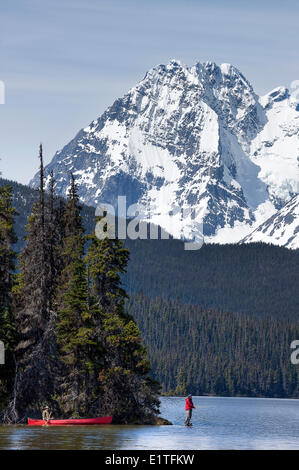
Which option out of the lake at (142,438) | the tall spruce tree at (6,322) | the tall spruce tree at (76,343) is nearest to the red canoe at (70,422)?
the lake at (142,438)

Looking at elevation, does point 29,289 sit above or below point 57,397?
above

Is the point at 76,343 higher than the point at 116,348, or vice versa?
the point at 76,343

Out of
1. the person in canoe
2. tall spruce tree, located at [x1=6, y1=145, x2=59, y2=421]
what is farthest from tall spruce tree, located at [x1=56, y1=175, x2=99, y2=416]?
the person in canoe

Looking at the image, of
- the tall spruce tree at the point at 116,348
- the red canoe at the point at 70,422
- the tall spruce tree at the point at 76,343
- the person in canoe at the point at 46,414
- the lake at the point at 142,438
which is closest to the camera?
the lake at the point at 142,438

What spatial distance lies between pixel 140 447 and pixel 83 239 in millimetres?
35315

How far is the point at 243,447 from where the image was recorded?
2726 inches

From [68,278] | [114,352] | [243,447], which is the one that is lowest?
[243,447]

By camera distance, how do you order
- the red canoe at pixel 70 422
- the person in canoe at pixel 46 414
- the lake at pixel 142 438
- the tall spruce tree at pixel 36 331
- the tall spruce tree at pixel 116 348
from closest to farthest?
the lake at pixel 142 438, the person in canoe at pixel 46 414, the red canoe at pixel 70 422, the tall spruce tree at pixel 36 331, the tall spruce tree at pixel 116 348

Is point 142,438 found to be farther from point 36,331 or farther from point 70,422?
point 36,331
